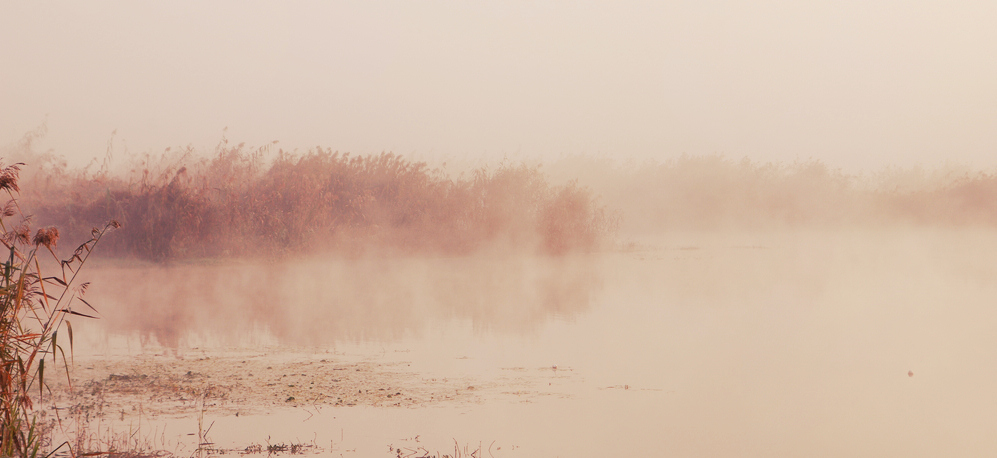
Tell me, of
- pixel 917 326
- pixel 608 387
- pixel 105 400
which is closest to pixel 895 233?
pixel 917 326

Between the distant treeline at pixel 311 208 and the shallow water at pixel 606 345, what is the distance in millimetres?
719

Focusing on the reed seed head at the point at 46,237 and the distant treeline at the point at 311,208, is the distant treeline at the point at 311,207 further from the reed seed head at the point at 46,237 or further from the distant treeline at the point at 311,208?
the reed seed head at the point at 46,237

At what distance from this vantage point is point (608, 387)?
6059 millimetres

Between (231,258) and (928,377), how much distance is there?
37.0 feet

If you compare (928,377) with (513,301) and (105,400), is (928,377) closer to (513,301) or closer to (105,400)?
(513,301)

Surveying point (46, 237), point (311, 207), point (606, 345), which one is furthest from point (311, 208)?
point (46, 237)

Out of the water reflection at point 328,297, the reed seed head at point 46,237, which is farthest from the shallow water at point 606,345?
the reed seed head at point 46,237

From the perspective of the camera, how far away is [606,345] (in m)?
7.86

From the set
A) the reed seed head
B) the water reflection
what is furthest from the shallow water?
the reed seed head

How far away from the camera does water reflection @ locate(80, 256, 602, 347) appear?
844 centimetres

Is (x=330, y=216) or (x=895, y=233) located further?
(x=895, y=233)

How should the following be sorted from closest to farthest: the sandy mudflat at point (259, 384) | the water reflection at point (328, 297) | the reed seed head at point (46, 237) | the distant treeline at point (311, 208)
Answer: the reed seed head at point (46, 237), the sandy mudflat at point (259, 384), the water reflection at point (328, 297), the distant treeline at point (311, 208)

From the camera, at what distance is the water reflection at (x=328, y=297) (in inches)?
332

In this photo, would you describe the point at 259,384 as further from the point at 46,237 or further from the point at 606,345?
the point at 606,345
